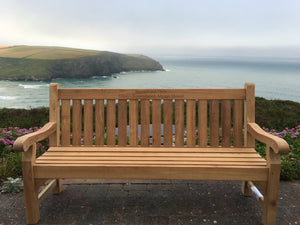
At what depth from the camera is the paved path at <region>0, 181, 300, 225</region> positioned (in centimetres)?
263

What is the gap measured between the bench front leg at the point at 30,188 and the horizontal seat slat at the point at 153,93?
0.80 metres

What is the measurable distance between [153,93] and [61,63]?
52.5m

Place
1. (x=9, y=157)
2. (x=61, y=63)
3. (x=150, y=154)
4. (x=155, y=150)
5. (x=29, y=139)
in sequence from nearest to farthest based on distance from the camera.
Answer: (x=29, y=139), (x=150, y=154), (x=155, y=150), (x=9, y=157), (x=61, y=63)

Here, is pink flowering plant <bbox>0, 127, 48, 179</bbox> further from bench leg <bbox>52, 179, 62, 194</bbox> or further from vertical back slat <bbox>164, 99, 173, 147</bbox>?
vertical back slat <bbox>164, 99, 173, 147</bbox>

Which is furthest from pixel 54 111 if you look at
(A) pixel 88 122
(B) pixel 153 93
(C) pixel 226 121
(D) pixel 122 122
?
(C) pixel 226 121

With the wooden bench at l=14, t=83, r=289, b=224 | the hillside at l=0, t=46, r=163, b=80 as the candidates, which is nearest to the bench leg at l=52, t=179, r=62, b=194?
the wooden bench at l=14, t=83, r=289, b=224

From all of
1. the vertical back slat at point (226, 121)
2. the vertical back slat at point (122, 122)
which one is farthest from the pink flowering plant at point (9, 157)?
the vertical back slat at point (226, 121)

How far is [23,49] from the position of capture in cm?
5428

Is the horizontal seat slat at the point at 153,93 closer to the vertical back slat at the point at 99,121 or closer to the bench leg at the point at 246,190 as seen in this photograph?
the vertical back slat at the point at 99,121

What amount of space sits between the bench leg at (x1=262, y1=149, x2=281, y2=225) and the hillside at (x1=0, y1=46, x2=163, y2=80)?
49.5m

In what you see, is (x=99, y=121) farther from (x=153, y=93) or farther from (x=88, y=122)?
(x=153, y=93)

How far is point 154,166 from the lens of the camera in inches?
97.5

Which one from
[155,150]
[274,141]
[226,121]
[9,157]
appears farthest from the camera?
[9,157]

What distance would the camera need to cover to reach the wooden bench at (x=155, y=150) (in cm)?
246
